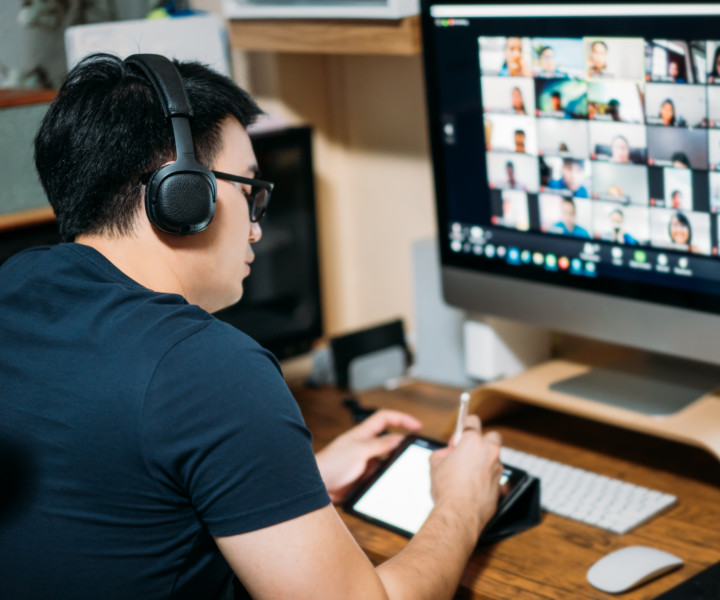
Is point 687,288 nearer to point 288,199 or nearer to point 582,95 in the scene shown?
Result: point 582,95

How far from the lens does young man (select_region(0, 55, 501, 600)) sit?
0.78m

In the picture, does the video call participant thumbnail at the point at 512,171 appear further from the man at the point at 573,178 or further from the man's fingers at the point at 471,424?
the man's fingers at the point at 471,424

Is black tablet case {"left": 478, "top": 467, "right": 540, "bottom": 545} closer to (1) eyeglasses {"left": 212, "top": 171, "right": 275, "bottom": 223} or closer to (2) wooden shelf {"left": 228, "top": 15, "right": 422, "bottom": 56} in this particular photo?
(1) eyeglasses {"left": 212, "top": 171, "right": 275, "bottom": 223}

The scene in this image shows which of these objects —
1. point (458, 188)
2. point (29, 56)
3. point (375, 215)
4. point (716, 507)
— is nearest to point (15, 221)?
point (29, 56)

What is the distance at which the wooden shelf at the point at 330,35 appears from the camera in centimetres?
142

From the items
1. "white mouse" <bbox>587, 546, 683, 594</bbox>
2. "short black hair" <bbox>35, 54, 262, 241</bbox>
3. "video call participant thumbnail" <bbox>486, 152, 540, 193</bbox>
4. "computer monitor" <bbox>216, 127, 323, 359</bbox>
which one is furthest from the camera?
"computer monitor" <bbox>216, 127, 323, 359</bbox>

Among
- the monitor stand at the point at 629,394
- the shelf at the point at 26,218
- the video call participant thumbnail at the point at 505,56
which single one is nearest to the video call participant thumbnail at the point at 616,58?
the video call participant thumbnail at the point at 505,56

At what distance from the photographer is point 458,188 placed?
4.77 ft

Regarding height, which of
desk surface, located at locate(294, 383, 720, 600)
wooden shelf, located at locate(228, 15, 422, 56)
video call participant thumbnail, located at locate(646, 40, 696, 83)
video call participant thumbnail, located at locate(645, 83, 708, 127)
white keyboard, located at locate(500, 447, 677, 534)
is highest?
wooden shelf, located at locate(228, 15, 422, 56)

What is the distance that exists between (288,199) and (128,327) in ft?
3.21

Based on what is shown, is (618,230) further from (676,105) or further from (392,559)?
(392,559)

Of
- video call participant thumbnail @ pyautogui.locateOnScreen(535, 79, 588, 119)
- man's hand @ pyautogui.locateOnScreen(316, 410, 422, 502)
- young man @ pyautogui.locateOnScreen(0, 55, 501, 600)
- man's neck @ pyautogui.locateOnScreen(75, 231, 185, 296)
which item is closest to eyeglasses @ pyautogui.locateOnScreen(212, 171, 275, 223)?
young man @ pyautogui.locateOnScreen(0, 55, 501, 600)

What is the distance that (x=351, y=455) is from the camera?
4.01ft

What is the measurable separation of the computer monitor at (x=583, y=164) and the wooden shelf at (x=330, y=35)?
0.12 feet
